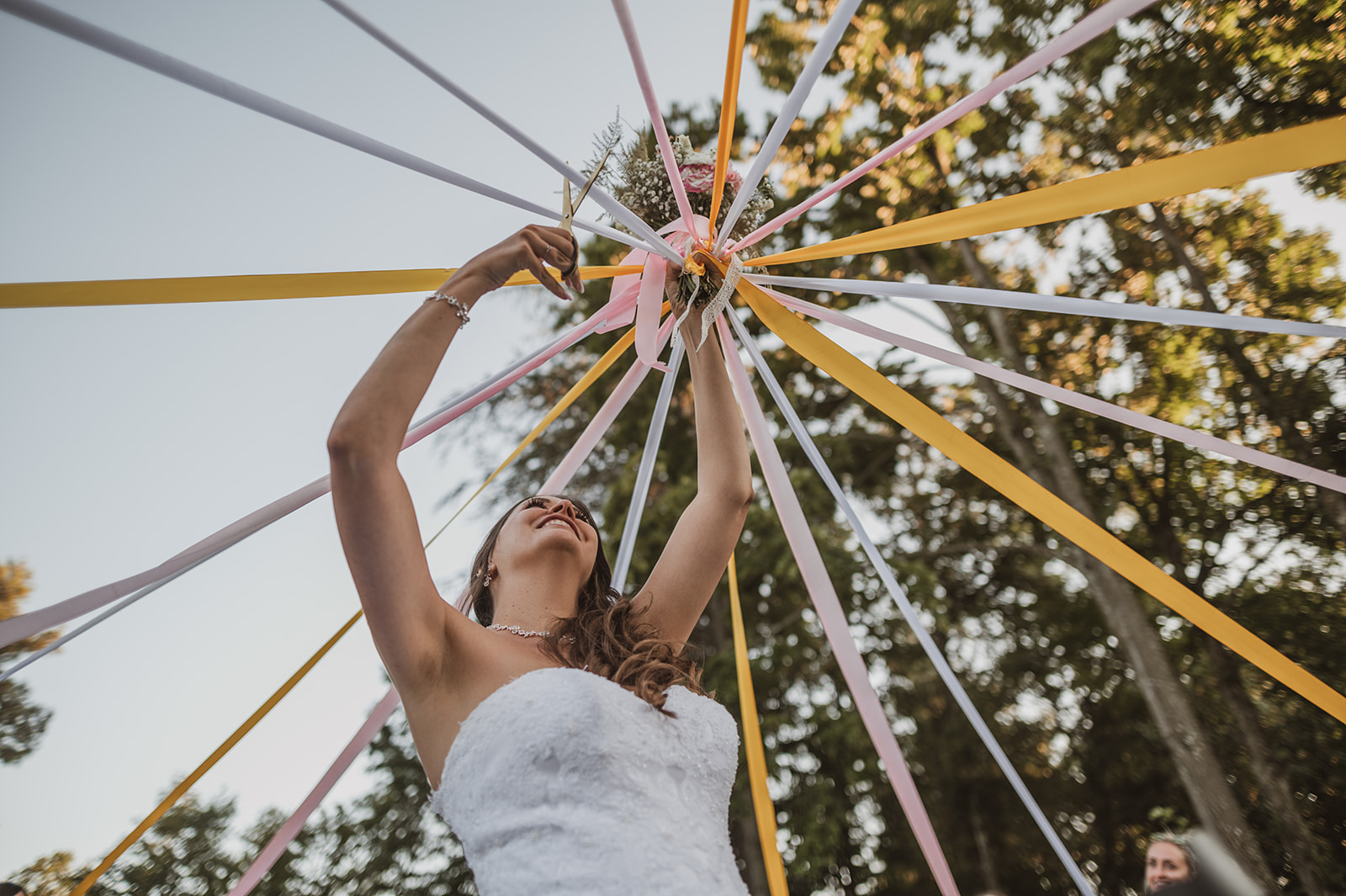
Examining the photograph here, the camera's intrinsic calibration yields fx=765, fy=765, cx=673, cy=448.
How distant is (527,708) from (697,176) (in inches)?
69.9

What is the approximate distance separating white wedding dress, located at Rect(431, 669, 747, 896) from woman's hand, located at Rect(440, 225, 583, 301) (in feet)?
2.66

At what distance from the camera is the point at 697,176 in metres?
2.53

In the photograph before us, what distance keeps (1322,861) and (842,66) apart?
1236cm

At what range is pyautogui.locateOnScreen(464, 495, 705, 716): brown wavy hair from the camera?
5.91 feet

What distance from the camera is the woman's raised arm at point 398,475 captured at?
131 centimetres

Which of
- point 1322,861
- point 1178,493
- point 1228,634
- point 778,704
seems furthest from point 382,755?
point 1322,861

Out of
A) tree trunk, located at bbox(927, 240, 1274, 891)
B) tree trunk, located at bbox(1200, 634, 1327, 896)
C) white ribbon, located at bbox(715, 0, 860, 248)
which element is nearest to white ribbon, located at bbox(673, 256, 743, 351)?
white ribbon, located at bbox(715, 0, 860, 248)

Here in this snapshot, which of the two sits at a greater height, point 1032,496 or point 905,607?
point 1032,496

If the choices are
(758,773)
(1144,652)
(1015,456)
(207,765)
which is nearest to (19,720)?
(207,765)

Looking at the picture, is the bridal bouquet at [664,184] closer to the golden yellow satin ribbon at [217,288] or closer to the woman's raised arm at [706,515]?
the golden yellow satin ribbon at [217,288]

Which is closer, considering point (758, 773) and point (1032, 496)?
point (1032, 496)

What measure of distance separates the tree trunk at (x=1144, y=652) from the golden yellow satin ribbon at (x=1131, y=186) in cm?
667

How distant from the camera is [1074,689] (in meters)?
13.4

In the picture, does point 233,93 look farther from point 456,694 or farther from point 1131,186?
point 1131,186
